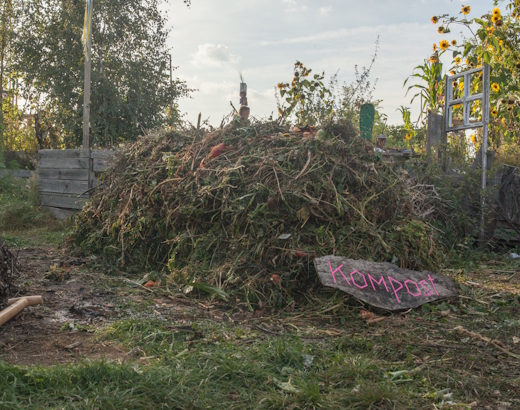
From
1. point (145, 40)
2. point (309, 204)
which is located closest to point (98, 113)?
point (145, 40)

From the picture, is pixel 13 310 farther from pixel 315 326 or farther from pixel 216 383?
pixel 315 326

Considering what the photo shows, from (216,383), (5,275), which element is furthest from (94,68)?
(216,383)

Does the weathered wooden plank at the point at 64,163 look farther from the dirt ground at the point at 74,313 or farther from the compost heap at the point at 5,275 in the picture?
the compost heap at the point at 5,275

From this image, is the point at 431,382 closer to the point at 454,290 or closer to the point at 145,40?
the point at 454,290

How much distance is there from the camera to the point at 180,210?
200 inches

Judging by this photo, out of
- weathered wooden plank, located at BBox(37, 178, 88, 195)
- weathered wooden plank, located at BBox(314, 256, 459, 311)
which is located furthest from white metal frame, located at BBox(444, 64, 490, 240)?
weathered wooden plank, located at BBox(37, 178, 88, 195)

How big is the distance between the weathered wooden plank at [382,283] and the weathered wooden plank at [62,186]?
6563 mm

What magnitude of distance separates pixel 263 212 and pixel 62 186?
21.4ft

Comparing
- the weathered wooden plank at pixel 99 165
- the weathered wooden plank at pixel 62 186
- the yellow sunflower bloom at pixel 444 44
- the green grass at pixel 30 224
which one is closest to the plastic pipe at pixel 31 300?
the green grass at pixel 30 224

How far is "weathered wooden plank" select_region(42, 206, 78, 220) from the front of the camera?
Result: 31.4ft

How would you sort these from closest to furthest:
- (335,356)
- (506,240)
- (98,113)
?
(335,356) < (506,240) < (98,113)

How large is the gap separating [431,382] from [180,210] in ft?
10.3

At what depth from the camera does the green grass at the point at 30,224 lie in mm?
7637

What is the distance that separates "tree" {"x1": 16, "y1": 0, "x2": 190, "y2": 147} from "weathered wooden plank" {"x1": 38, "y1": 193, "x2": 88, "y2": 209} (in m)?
4.15
